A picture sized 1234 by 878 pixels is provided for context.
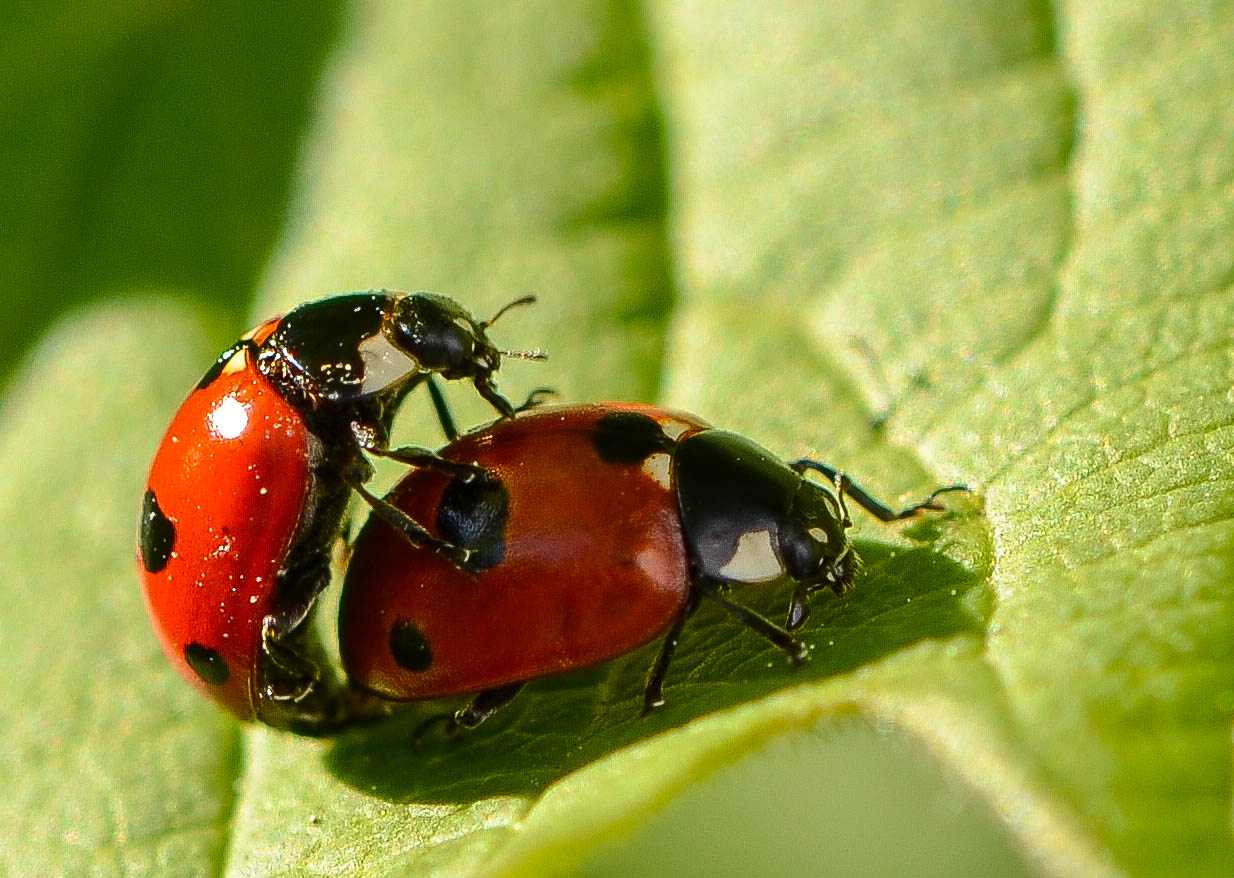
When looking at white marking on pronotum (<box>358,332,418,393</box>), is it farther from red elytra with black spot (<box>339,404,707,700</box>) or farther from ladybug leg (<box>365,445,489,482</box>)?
red elytra with black spot (<box>339,404,707,700</box>)

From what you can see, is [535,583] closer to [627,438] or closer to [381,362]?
[627,438]

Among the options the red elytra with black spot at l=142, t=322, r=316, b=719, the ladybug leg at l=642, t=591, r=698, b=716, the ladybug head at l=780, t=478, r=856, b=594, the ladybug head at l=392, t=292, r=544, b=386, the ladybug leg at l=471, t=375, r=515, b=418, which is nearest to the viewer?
the ladybug leg at l=642, t=591, r=698, b=716

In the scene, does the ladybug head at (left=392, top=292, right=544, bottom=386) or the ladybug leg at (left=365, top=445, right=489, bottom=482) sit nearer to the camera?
the ladybug leg at (left=365, top=445, right=489, bottom=482)

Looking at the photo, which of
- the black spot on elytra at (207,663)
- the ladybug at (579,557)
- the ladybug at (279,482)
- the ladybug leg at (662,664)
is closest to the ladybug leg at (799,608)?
the ladybug at (579,557)

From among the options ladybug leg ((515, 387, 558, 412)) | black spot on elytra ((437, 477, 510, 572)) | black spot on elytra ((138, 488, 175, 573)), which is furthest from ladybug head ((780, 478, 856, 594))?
black spot on elytra ((138, 488, 175, 573))

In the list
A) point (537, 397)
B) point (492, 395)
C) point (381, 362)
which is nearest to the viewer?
point (381, 362)

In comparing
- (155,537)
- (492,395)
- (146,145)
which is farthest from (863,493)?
(146,145)

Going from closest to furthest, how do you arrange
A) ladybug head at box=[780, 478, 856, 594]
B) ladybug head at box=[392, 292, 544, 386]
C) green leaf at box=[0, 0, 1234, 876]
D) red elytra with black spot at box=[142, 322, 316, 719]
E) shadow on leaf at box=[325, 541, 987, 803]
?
1. green leaf at box=[0, 0, 1234, 876]
2. shadow on leaf at box=[325, 541, 987, 803]
3. ladybug head at box=[780, 478, 856, 594]
4. red elytra with black spot at box=[142, 322, 316, 719]
5. ladybug head at box=[392, 292, 544, 386]
